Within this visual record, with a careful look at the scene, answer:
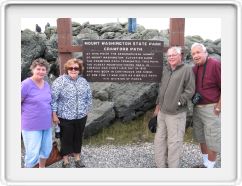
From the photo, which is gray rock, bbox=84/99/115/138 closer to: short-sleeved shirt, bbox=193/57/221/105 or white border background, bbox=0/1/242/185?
white border background, bbox=0/1/242/185

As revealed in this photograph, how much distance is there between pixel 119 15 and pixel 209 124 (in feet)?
8.87

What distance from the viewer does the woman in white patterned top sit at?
8.41 metres

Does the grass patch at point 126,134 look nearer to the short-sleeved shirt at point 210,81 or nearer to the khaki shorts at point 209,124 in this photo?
the khaki shorts at point 209,124

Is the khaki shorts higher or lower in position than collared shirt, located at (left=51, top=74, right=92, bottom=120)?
lower

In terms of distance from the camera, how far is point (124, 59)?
29.7 ft

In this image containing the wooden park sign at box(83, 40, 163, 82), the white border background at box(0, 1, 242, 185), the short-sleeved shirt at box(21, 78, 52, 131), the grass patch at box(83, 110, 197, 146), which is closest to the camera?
the short-sleeved shirt at box(21, 78, 52, 131)

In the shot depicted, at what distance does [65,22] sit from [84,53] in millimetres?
748

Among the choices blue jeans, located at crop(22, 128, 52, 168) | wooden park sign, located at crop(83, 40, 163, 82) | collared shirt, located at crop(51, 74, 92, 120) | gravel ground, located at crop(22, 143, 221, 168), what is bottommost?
gravel ground, located at crop(22, 143, 221, 168)

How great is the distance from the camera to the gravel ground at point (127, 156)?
30.7 ft

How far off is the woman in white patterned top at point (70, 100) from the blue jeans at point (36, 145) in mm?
345

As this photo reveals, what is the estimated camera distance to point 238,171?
8742mm

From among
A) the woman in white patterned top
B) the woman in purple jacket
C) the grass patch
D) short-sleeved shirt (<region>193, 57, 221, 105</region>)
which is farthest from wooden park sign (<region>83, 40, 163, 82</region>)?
the grass patch

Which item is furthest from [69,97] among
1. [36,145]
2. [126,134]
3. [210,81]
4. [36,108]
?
[210,81]

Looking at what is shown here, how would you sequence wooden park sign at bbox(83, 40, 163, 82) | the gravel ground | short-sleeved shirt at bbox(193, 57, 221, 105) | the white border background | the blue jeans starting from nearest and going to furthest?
the blue jeans
short-sleeved shirt at bbox(193, 57, 221, 105)
the white border background
wooden park sign at bbox(83, 40, 163, 82)
the gravel ground
